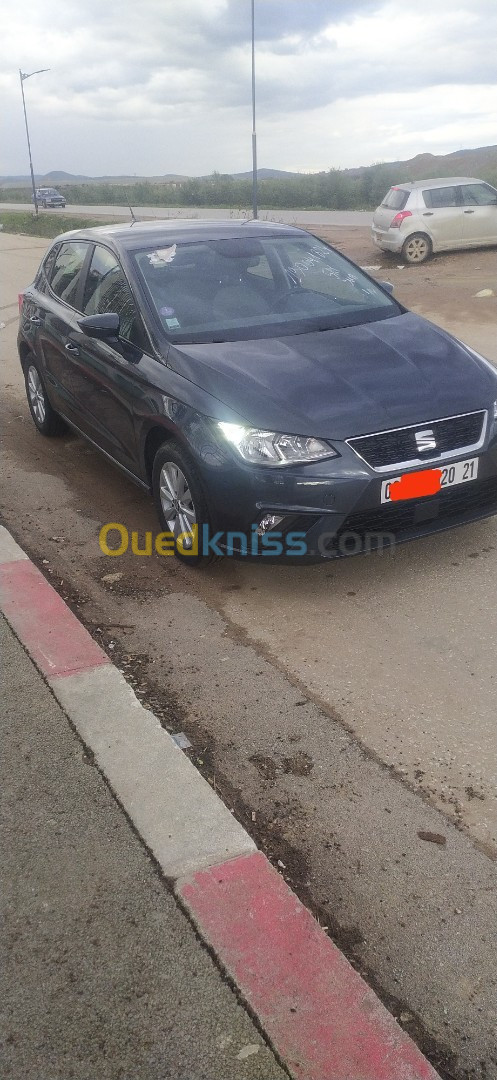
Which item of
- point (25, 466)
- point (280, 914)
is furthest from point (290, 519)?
point (25, 466)

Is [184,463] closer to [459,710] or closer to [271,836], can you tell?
[459,710]

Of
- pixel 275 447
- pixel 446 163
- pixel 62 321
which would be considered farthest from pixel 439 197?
pixel 446 163

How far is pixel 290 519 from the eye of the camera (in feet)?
12.9

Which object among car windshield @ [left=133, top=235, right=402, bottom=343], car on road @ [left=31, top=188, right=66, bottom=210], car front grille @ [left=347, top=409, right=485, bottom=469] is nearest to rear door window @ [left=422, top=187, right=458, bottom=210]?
car windshield @ [left=133, top=235, right=402, bottom=343]

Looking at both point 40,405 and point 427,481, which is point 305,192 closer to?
point 40,405

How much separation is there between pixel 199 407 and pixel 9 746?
5.73 ft

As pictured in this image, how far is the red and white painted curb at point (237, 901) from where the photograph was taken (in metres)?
2.03

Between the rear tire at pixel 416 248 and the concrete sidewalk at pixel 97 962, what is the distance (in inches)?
657

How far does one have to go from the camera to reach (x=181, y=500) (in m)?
4.42

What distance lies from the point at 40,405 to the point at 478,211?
1377 cm

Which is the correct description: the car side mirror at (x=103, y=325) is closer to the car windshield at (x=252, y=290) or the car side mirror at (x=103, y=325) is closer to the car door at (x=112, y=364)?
the car door at (x=112, y=364)

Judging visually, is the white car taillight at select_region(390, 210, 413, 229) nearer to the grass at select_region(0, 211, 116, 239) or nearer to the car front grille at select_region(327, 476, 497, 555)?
the car front grille at select_region(327, 476, 497, 555)

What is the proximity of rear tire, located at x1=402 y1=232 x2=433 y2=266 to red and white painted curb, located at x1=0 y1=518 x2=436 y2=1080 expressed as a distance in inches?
627

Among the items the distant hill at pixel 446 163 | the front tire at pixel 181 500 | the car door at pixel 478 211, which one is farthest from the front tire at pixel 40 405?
the distant hill at pixel 446 163
